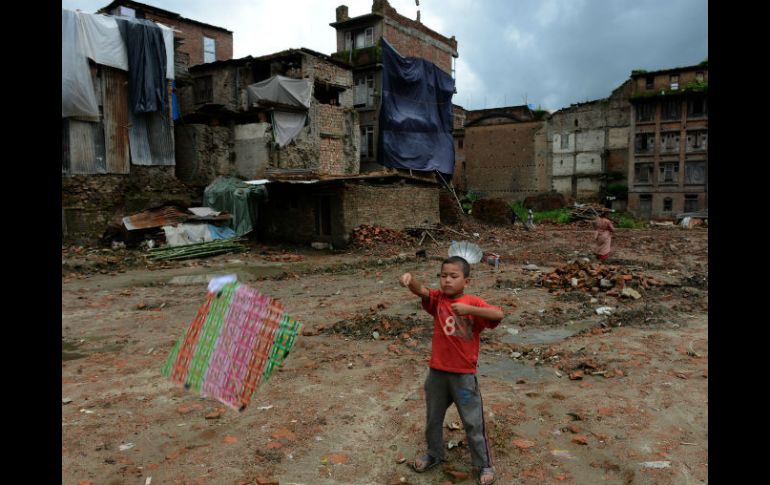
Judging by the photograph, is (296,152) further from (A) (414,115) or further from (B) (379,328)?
(B) (379,328)

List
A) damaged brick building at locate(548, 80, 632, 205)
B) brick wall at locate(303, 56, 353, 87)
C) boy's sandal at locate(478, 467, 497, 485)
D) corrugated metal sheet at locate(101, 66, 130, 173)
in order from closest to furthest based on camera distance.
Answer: boy's sandal at locate(478, 467, 497, 485), corrugated metal sheet at locate(101, 66, 130, 173), brick wall at locate(303, 56, 353, 87), damaged brick building at locate(548, 80, 632, 205)

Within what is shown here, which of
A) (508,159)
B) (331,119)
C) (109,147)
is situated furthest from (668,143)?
(109,147)

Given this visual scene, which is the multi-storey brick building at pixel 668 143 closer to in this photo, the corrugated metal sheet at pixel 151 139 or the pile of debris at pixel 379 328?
the corrugated metal sheet at pixel 151 139

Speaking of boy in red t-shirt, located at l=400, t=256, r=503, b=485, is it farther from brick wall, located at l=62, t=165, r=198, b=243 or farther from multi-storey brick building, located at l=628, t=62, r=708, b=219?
multi-storey brick building, located at l=628, t=62, r=708, b=219

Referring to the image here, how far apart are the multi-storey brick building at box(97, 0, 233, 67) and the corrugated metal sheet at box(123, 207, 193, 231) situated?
13.2 metres

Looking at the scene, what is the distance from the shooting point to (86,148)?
1995cm

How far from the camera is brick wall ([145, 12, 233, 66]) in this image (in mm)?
31922

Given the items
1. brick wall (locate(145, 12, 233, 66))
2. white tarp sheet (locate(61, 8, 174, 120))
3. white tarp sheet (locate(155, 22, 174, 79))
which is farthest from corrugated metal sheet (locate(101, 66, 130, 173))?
brick wall (locate(145, 12, 233, 66))

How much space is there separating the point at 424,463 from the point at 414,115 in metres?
25.6

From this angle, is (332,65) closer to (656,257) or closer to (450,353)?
(656,257)

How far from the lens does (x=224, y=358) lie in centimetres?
255

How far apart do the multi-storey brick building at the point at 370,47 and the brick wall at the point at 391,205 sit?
5.84 metres
